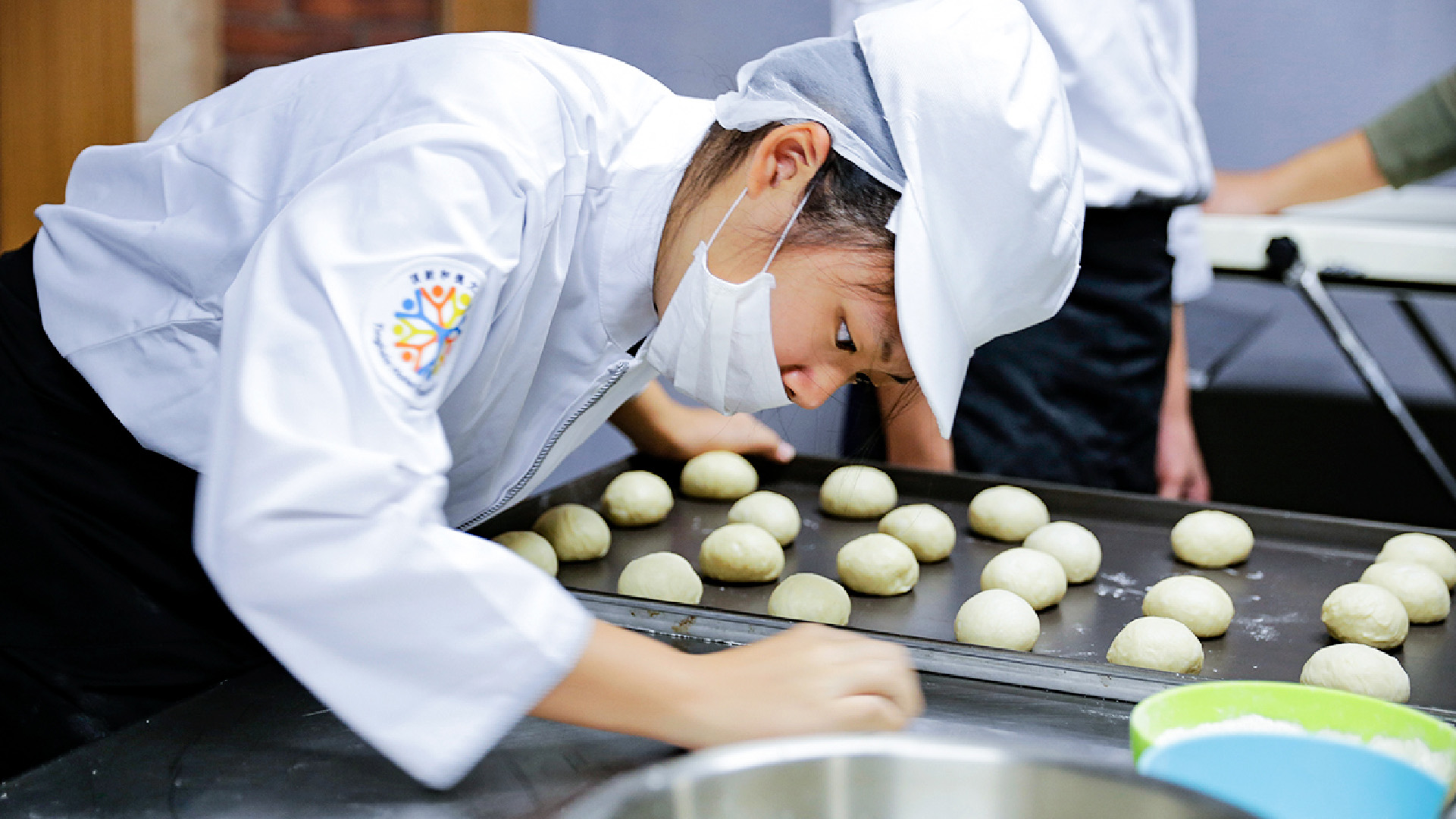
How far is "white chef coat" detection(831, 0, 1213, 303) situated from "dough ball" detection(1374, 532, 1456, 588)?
2.14 ft

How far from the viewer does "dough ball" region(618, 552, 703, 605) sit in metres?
1.33

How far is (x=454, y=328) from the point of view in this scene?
84 centimetres

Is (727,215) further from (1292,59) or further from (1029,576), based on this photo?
(1292,59)

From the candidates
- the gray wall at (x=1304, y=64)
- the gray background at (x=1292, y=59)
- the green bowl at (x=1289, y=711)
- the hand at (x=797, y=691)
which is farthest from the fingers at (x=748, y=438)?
the gray wall at (x=1304, y=64)

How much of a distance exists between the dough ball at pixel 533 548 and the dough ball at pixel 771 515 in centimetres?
27

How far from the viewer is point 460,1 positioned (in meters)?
3.11

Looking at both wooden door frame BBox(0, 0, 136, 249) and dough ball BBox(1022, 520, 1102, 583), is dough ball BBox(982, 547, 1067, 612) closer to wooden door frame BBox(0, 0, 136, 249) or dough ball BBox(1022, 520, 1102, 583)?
dough ball BBox(1022, 520, 1102, 583)

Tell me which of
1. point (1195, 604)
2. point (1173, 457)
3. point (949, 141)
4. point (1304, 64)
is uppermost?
point (949, 141)

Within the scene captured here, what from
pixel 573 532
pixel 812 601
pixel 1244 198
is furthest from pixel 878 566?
pixel 1244 198

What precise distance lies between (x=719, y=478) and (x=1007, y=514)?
0.41m

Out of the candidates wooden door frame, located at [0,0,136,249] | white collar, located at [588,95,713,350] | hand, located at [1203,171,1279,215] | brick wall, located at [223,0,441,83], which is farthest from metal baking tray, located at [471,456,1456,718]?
brick wall, located at [223,0,441,83]

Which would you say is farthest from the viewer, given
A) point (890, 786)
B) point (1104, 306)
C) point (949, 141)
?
point (1104, 306)

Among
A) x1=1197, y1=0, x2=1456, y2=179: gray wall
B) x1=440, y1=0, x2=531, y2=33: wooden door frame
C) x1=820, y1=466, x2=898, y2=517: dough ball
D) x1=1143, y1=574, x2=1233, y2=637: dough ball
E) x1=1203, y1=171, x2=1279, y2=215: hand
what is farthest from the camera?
x1=1197, y1=0, x2=1456, y2=179: gray wall

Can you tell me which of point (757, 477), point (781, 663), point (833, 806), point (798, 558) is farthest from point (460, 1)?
point (833, 806)
